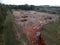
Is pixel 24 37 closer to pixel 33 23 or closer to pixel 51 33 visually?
pixel 33 23

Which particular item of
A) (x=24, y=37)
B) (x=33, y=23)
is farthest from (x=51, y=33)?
(x=33, y=23)

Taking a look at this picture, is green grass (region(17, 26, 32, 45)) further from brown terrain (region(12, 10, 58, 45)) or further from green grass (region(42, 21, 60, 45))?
green grass (region(42, 21, 60, 45))

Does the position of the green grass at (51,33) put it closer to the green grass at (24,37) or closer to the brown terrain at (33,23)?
the brown terrain at (33,23)

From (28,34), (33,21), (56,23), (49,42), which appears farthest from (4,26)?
(49,42)

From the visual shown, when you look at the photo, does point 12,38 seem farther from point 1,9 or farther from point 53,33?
point 1,9

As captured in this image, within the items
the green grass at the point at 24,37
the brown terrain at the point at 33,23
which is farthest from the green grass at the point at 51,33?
the green grass at the point at 24,37
